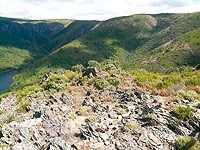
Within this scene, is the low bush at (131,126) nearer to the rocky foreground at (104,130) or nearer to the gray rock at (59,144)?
the rocky foreground at (104,130)

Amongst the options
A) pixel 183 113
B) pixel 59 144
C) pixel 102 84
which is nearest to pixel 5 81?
pixel 102 84

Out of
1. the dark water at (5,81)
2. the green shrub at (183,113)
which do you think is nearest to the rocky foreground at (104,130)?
the green shrub at (183,113)

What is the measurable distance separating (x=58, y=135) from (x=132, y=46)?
633 ft

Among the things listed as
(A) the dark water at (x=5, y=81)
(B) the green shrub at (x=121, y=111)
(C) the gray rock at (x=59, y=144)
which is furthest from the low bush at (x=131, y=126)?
(A) the dark water at (x=5, y=81)

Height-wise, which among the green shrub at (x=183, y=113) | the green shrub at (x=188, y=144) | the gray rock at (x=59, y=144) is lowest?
the gray rock at (x=59, y=144)

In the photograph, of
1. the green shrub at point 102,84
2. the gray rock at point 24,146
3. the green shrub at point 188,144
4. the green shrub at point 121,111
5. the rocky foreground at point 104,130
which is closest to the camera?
the green shrub at point 188,144

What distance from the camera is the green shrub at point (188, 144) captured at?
6.65 metres

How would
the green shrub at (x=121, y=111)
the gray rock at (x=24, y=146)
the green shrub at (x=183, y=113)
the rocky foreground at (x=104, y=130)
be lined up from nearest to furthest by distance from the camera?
the rocky foreground at (x=104, y=130)
the gray rock at (x=24, y=146)
the green shrub at (x=183, y=113)
the green shrub at (x=121, y=111)

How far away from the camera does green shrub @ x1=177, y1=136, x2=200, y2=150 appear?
21.8 feet

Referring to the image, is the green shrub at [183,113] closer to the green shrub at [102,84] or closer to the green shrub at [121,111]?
the green shrub at [121,111]

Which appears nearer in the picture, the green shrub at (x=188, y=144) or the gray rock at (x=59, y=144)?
the green shrub at (x=188, y=144)

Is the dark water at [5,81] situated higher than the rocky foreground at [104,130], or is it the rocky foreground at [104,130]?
the rocky foreground at [104,130]

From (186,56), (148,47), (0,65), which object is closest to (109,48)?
(148,47)

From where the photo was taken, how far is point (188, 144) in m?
6.77
